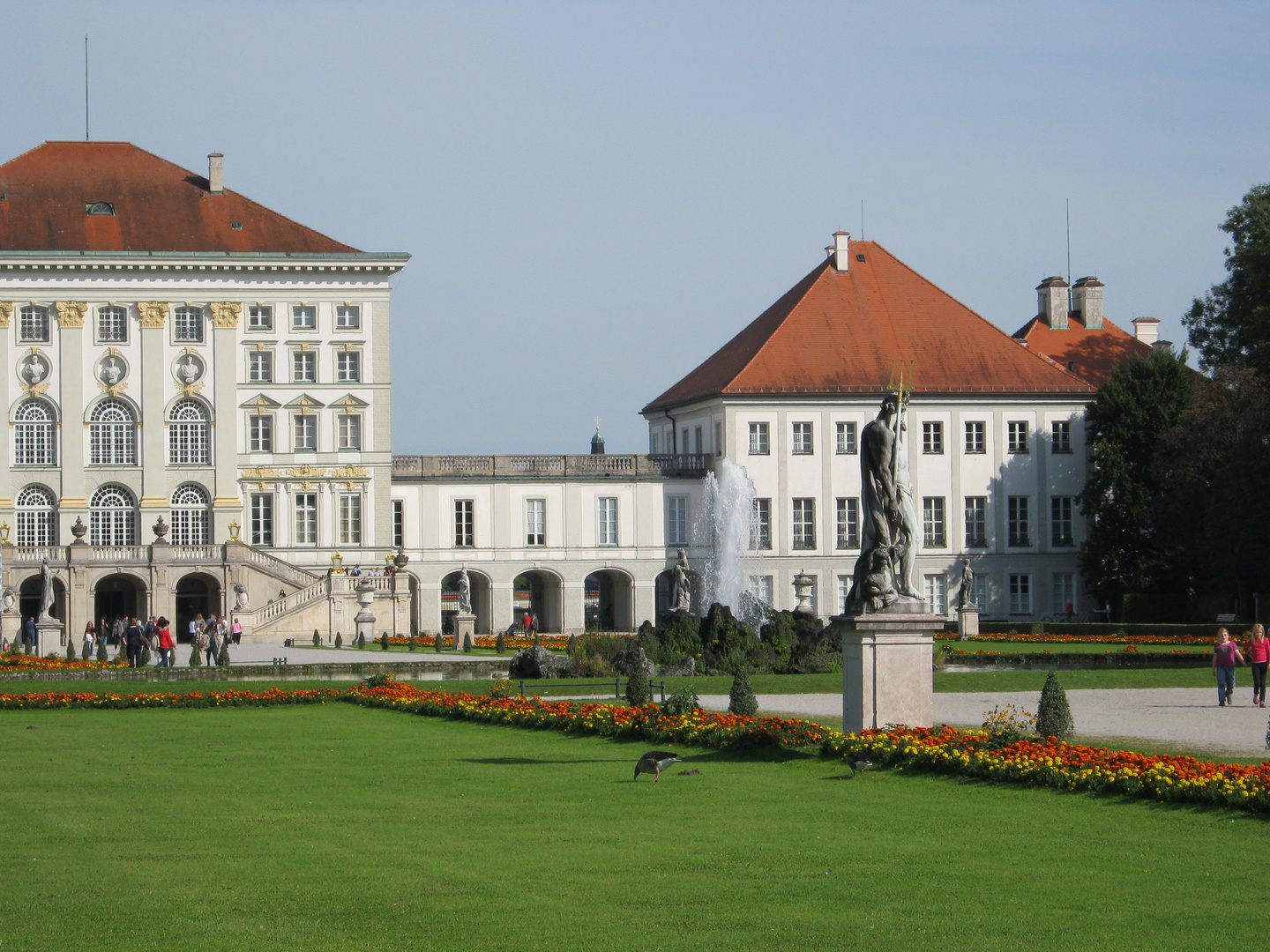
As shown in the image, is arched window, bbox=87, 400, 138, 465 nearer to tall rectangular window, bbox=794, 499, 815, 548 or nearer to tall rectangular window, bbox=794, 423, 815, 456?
tall rectangular window, bbox=794, 423, 815, 456

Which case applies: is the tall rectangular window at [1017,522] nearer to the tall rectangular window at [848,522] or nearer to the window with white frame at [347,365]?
the tall rectangular window at [848,522]

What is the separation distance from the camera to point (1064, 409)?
6662cm

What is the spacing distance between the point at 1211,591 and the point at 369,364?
30279mm

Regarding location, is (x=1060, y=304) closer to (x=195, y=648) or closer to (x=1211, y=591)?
(x=1211, y=591)

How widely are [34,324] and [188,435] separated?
A: 6552 mm

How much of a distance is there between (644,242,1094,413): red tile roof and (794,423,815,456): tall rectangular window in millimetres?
1372

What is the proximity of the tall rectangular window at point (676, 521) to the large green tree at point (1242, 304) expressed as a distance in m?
19.5

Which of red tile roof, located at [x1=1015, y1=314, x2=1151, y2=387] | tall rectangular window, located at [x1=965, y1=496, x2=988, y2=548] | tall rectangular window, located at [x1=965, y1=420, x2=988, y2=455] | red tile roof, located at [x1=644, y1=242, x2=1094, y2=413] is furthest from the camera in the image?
red tile roof, located at [x1=1015, y1=314, x2=1151, y2=387]

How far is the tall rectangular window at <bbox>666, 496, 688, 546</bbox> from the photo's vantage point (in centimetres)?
6562

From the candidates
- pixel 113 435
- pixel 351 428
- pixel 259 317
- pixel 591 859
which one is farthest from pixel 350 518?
pixel 591 859

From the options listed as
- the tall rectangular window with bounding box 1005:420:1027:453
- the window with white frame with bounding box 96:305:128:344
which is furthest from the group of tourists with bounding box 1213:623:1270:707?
the window with white frame with bounding box 96:305:128:344

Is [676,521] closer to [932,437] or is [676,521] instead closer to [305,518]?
[932,437]

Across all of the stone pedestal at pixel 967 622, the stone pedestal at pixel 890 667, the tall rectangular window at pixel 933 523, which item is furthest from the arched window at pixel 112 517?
the stone pedestal at pixel 890 667

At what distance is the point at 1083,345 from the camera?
73.9 m
